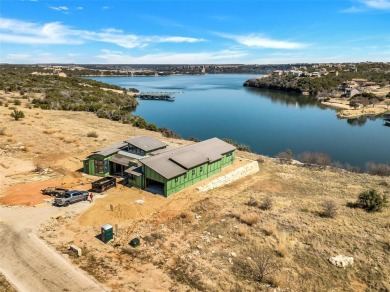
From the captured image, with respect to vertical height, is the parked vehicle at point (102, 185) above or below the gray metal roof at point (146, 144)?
below

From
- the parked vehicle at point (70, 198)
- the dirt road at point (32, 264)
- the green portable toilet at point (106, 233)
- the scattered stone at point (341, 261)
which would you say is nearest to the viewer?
the dirt road at point (32, 264)

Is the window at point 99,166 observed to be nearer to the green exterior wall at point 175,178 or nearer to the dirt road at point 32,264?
the green exterior wall at point 175,178

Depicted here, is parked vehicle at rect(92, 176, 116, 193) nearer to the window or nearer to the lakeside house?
the lakeside house

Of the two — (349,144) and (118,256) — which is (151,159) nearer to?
(118,256)

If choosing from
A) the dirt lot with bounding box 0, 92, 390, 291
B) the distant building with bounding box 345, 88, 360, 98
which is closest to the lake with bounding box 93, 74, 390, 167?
the distant building with bounding box 345, 88, 360, 98

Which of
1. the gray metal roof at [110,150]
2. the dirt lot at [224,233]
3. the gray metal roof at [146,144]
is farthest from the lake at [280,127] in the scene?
the gray metal roof at [110,150]

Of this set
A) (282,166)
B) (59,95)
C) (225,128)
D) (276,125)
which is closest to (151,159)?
(282,166)

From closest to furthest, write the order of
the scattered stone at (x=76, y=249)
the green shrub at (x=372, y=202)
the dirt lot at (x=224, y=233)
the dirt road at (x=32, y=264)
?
the dirt road at (x=32, y=264) → the dirt lot at (x=224, y=233) → the scattered stone at (x=76, y=249) → the green shrub at (x=372, y=202)

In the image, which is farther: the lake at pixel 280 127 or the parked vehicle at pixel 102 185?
the lake at pixel 280 127

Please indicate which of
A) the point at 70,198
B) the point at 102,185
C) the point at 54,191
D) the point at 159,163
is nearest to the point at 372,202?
the point at 159,163
